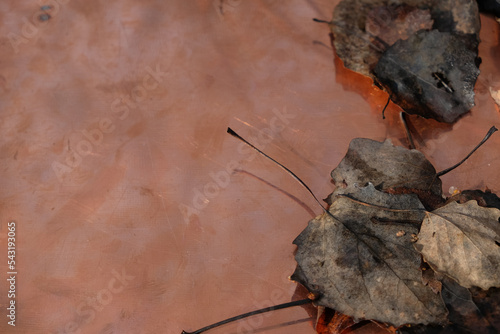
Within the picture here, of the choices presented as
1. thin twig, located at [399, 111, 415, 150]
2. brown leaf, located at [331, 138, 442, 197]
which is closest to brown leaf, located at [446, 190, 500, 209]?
brown leaf, located at [331, 138, 442, 197]

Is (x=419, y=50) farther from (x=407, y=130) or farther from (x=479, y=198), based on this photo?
(x=479, y=198)

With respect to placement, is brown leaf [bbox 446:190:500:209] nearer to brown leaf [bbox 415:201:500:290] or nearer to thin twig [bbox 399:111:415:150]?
brown leaf [bbox 415:201:500:290]

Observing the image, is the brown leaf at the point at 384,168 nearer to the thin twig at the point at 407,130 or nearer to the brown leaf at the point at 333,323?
the thin twig at the point at 407,130

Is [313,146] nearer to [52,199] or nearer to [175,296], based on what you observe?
[175,296]

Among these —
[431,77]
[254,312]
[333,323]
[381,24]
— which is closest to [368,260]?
[333,323]

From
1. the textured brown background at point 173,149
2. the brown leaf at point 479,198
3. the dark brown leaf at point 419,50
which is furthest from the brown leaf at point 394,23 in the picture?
the brown leaf at point 479,198

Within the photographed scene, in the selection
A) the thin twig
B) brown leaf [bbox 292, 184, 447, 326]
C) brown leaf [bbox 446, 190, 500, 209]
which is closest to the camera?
brown leaf [bbox 292, 184, 447, 326]
